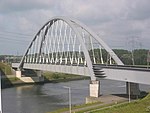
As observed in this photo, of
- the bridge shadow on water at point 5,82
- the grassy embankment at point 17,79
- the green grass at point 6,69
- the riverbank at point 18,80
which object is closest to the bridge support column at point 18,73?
the riverbank at point 18,80

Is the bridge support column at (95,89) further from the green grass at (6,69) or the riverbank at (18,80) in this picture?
the green grass at (6,69)

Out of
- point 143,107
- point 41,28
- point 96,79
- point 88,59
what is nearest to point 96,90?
point 96,79

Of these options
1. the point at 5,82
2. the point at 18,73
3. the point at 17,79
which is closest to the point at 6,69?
the point at 18,73

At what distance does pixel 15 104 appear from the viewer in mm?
50219

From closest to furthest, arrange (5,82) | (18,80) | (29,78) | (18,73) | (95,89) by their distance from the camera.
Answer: (95,89) < (5,82) < (18,80) < (29,78) < (18,73)

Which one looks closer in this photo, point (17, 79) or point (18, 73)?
point (17, 79)

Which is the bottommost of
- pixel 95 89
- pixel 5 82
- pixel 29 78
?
pixel 5 82

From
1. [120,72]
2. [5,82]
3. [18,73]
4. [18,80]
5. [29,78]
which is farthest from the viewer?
[18,73]

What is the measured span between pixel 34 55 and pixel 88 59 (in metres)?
43.2

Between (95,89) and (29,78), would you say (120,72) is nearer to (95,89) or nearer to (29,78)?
(95,89)

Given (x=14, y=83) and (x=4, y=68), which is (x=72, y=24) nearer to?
(x=14, y=83)

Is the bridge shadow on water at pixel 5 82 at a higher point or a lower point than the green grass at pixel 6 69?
lower

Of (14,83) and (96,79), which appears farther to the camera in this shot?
(14,83)

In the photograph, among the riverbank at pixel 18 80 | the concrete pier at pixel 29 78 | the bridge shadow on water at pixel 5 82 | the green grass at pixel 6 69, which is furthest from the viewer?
the green grass at pixel 6 69
